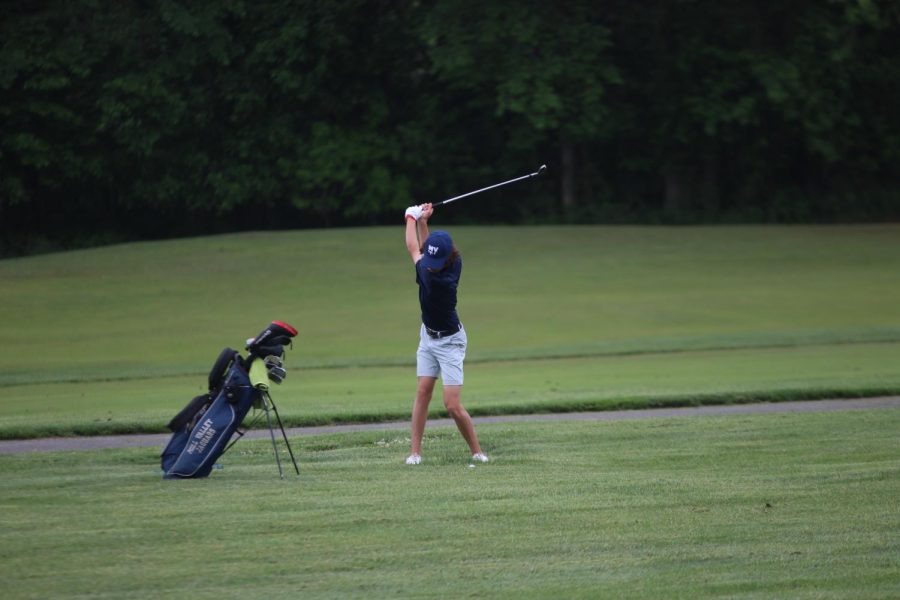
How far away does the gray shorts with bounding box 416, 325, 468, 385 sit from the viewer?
10312 mm

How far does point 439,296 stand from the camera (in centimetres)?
1014

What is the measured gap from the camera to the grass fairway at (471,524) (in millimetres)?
6684

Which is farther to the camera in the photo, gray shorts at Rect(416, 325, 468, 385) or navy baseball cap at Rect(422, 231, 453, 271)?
gray shorts at Rect(416, 325, 468, 385)

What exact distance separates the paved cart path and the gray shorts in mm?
2856

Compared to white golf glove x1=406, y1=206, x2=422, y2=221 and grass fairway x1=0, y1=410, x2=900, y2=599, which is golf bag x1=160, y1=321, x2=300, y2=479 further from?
white golf glove x1=406, y1=206, x2=422, y2=221

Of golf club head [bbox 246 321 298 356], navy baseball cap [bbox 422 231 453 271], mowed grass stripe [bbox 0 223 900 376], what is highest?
navy baseball cap [bbox 422 231 453 271]

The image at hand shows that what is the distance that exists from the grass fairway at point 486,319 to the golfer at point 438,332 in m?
3.88

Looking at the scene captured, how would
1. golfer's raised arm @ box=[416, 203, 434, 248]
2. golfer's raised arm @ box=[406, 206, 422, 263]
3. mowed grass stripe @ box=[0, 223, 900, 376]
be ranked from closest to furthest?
golfer's raised arm @ box=[406, 206, 422, 263] < golfer's raised arm @ box=[416, 203, 434, 248] < mowed grass stripe @ box=[0, 223, 900, 376]

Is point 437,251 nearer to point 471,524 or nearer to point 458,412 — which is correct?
point 458,412

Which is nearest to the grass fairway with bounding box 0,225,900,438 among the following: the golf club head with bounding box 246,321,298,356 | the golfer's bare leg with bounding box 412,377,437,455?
the golfer's bare leg with bounding box 412,377,437,455

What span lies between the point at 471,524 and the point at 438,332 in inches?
105

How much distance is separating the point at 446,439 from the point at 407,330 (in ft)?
43.6

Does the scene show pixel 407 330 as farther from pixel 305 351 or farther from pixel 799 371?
pixel 799 371

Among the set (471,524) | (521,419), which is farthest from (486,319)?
→ (471,524)
